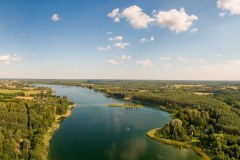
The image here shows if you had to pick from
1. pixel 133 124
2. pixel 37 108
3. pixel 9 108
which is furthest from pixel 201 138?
pixel 9 108

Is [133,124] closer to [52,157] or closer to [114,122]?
[114,122]

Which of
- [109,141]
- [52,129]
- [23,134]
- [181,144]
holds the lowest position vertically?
[109,141]

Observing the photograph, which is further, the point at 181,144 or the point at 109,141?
the point at 109,141

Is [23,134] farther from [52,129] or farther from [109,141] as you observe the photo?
[109,141]

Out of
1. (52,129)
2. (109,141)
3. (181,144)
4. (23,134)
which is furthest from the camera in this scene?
(52,129)

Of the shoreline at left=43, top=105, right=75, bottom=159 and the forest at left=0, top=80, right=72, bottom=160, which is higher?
the forest at left=0, top=80, right=72, bottom=160

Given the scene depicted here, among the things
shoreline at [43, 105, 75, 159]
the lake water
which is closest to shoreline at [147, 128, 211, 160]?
the lake water

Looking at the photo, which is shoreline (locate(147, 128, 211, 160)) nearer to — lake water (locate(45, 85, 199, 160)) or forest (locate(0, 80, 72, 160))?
lake water (locate(45, 85, 199, 160))

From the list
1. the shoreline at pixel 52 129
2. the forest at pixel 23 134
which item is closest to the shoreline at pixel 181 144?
the shoreline at pixel 52 129

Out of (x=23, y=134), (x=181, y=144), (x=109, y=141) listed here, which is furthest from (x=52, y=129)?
(x=181, y=144)

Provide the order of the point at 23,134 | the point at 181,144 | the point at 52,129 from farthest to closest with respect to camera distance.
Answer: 1. the point at 52,129
2. the point at 23,134
3. the point at 181,144

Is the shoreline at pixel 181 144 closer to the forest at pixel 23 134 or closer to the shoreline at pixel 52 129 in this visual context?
the shoreline at pixel 52 129

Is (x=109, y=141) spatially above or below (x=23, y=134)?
below
